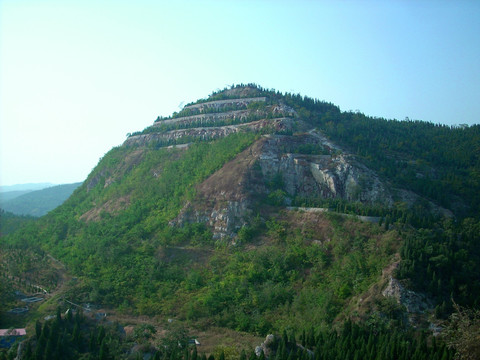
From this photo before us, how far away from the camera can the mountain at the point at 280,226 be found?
20.7 metres

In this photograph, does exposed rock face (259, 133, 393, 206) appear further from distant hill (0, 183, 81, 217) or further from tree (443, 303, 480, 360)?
distant hill (0, 183, 81, 217)

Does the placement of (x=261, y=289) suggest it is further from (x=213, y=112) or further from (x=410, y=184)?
(x=213, y=112)

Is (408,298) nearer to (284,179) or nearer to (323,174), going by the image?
(323,174)

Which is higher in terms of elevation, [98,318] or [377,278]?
[377,278]

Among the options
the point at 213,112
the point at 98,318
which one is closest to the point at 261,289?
the point at 98,318

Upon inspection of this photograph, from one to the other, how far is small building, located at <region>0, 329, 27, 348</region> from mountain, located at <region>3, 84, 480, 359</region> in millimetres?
3656

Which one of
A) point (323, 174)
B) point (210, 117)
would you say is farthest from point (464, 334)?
point (210, 117)

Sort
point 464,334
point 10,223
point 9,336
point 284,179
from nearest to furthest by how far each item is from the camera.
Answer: point 464,334 → point 9,336 → point 284,179 → point 10,223

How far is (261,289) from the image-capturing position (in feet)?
80.6

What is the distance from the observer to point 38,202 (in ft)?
294

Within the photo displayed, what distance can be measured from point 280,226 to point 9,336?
56.8ft

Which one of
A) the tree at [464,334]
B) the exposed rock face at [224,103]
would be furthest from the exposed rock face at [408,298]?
the exposed rock face at [224,103]

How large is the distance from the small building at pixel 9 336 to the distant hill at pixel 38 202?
2415 inches

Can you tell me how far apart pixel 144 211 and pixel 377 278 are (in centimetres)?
2192
